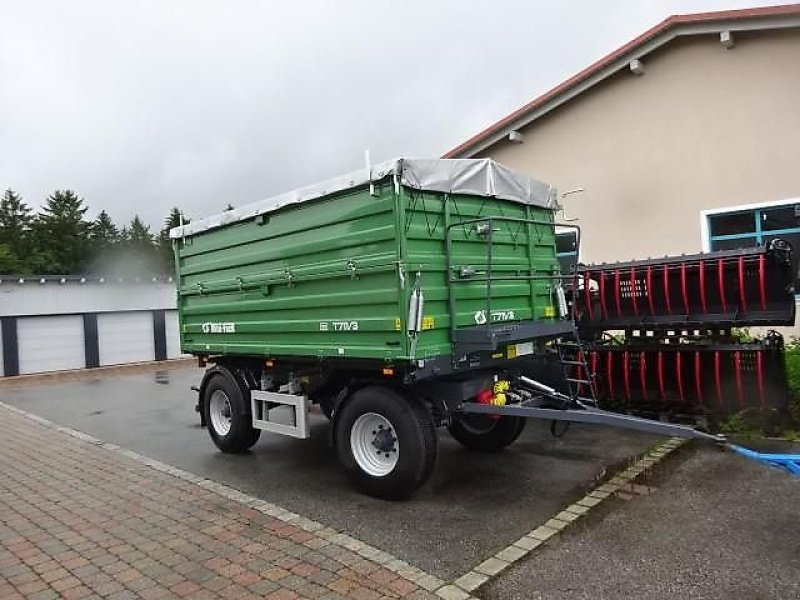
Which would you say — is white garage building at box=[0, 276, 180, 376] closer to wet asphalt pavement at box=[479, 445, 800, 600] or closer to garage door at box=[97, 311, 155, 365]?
garage door at box=[97, 311, 155, 365]

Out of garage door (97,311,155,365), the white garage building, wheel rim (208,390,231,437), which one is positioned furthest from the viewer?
garage door (97,311,155,365)

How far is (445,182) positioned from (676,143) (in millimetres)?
7397

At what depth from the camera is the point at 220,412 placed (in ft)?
25.1

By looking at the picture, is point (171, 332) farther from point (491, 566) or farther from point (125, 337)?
point (491, 566)

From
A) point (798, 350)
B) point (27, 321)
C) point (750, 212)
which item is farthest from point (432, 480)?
point (27, 321)

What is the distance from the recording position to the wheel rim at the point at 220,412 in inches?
296

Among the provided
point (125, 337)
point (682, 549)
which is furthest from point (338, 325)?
point (125, 337)

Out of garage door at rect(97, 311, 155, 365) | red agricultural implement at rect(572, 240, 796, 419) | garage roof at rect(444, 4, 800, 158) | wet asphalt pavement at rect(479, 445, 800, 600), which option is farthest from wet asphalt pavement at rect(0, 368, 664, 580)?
garage door at rect(97, 311, 155, 365)

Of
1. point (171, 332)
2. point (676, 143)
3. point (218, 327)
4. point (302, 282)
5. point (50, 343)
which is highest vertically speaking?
point (676, 143)

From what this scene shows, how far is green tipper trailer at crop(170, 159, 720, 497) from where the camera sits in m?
5.07

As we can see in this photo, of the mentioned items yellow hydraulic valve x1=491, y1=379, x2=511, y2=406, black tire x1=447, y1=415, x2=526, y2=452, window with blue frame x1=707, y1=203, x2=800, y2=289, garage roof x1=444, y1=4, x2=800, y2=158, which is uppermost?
garage roof x1=444, y1=4, x2=800, y2=158

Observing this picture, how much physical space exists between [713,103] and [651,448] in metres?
6.94

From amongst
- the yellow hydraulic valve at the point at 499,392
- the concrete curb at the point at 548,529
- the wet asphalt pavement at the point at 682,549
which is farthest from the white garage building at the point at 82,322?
the wet asphalt pavement at the point at 682,549

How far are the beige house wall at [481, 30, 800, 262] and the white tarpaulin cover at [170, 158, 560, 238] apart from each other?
5.12 meters
